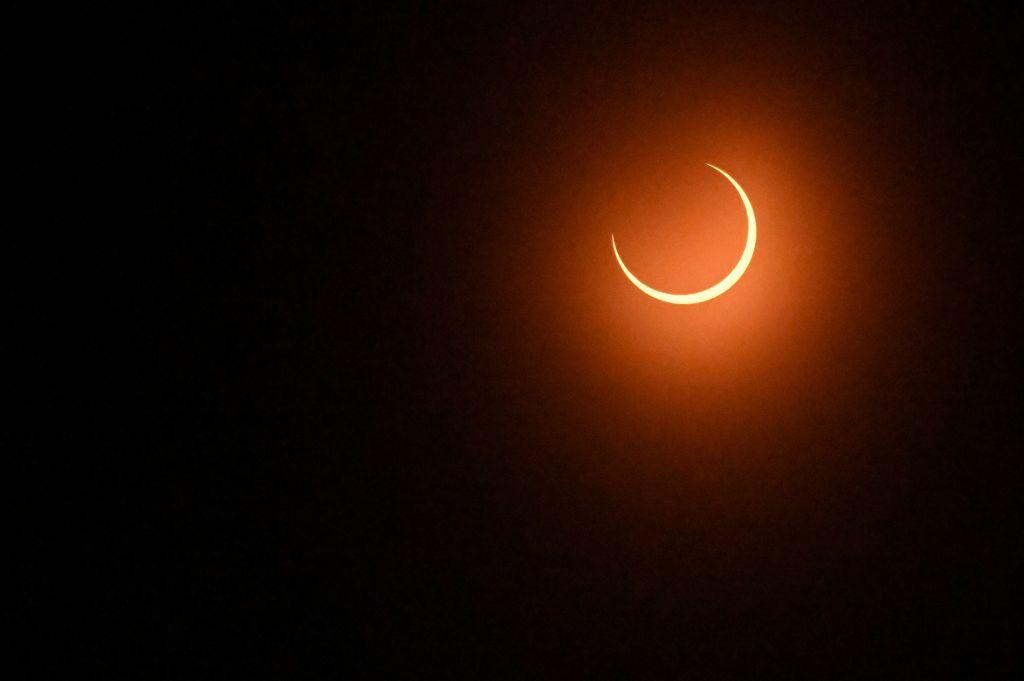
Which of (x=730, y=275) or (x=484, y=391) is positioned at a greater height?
(x=730, y=275)

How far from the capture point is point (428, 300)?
2.21 metres

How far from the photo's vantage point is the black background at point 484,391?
2045 mm

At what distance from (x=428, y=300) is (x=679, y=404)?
77 cm

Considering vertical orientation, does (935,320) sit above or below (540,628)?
above

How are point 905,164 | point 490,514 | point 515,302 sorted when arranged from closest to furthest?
1. point 905,164
2. point 515,302
3. point 490,514

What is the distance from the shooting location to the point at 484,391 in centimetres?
225

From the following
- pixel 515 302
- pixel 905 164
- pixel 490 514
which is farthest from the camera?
pixel 490 514

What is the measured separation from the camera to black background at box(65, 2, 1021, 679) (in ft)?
6.71

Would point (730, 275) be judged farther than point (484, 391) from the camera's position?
No

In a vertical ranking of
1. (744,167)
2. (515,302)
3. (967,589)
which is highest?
(744,167)

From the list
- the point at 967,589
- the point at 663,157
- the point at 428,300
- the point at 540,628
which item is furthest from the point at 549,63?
the point at 967,589

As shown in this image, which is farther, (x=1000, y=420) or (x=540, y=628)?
(x=540, y=628)

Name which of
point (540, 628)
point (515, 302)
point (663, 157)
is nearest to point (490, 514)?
point (540, 628)

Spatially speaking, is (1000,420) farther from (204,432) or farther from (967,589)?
(204,432)
